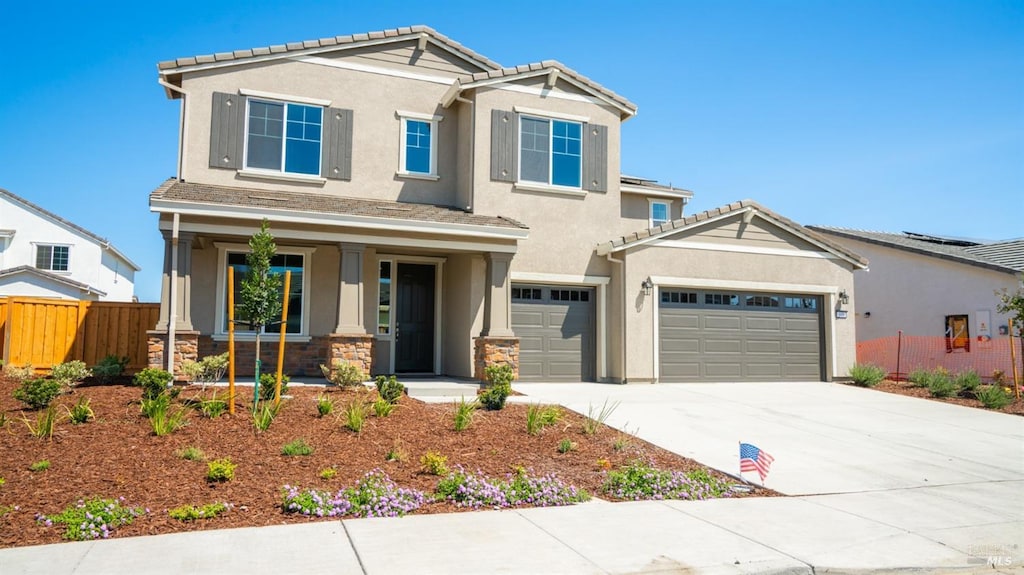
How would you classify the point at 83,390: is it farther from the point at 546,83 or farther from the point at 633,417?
the point at 546,83

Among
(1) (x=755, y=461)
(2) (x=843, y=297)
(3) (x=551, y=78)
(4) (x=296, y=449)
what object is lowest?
(1) (x=755, y=461)

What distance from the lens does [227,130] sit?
15055 mm

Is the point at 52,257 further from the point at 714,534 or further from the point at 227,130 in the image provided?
the point at 714,534

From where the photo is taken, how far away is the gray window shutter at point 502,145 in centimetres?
1602

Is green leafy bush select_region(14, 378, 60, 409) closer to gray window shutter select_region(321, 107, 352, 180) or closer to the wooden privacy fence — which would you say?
the wooden privacy fence

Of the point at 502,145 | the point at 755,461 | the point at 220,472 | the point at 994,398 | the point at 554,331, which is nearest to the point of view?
the point at 220,472

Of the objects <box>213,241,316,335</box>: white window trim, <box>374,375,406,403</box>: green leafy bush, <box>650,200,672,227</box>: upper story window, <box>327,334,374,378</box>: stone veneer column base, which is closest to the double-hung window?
<box>213,241,316,335</box>: white window trim

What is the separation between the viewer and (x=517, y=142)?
53.5ft

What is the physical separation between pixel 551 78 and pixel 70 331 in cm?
1098

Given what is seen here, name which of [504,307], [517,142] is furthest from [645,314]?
[517,142]

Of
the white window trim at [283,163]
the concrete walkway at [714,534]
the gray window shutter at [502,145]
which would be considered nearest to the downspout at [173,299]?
the white window trim at [283,163]

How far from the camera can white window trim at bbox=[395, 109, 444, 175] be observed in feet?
53.4

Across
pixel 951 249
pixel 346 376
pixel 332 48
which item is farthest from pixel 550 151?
pixel 951 249

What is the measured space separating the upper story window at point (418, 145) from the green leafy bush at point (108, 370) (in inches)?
265
